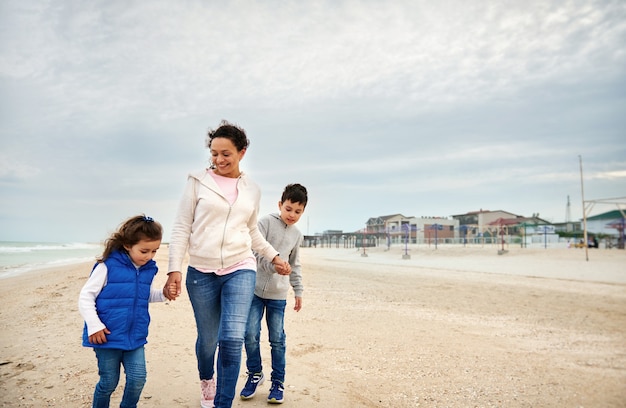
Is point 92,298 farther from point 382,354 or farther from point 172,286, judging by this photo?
point 382,354

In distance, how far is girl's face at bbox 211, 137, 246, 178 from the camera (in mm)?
3027

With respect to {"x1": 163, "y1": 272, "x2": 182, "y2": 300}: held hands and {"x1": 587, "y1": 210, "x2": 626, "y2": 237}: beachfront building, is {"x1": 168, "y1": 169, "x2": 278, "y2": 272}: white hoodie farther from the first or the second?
{"x1": 587, "y1": 210, "x2": 626, "y2": 237}: beachfront building

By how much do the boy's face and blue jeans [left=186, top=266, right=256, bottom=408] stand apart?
2.87 feet

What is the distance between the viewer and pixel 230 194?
3031 mm

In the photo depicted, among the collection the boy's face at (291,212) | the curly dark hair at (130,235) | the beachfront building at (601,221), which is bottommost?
the curly dark hair at (130,235)

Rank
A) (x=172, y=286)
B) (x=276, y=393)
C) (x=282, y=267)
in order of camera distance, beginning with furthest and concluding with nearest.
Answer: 1. (x=276, y=393)
2. (x=282, y=267)
3. (x=172, y=286)

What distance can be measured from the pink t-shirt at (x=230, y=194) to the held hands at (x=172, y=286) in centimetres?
17

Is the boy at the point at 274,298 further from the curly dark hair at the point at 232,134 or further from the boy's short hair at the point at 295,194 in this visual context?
the curly dark hair at the point at 232,134

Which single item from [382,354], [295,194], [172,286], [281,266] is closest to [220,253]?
[172,286]

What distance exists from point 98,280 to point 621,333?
876 cm

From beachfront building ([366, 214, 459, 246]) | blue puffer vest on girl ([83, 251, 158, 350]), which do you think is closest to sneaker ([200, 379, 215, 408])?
blue puffer vest on girl ([83, 251, 158, 350])

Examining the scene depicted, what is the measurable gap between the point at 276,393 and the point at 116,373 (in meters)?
1.37

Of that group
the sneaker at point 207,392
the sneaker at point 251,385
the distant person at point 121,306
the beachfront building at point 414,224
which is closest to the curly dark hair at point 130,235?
the distant person at point 121,306

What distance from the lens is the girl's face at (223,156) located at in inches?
119
